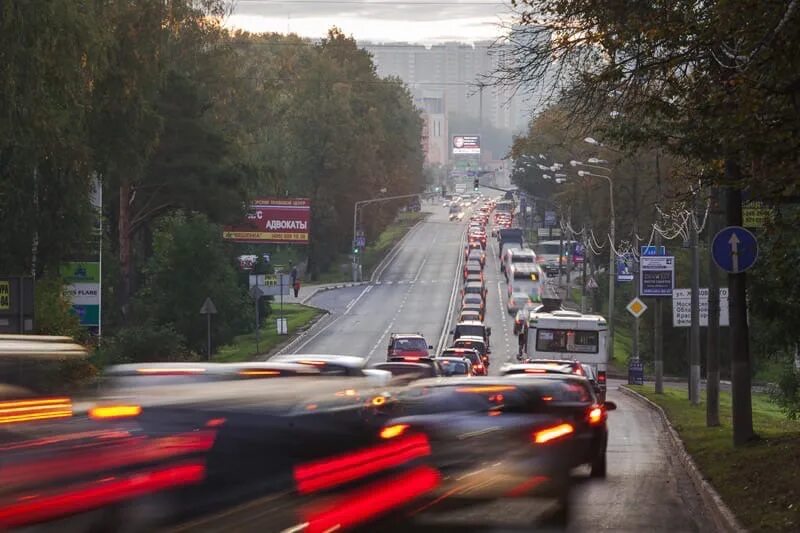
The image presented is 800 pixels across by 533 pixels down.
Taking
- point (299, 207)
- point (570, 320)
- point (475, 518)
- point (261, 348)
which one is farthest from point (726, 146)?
point (299, 207)

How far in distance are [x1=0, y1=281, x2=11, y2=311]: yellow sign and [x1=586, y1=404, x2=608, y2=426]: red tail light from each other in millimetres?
13783

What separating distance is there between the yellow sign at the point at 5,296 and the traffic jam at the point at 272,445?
1418cm

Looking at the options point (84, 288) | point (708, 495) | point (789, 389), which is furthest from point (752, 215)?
point (84, 288)

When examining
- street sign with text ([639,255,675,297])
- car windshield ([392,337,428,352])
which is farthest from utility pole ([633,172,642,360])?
car windshield ([392,337,428,352])

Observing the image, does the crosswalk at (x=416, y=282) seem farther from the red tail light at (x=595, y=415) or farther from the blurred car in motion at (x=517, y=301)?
the red tail light at (x=595, y=415)

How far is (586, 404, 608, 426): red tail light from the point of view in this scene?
17708 millimetres

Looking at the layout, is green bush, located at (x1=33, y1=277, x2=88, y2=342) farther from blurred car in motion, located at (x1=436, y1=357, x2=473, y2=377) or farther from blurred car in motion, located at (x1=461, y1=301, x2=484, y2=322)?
blurred car in motion, located at (x1=461, y1=301, x2=484, y2=322)

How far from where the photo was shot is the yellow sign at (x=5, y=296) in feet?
91.5

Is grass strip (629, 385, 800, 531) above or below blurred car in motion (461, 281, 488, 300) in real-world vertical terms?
below

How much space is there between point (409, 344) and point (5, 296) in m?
21.9

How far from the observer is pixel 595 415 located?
1811 centimetres

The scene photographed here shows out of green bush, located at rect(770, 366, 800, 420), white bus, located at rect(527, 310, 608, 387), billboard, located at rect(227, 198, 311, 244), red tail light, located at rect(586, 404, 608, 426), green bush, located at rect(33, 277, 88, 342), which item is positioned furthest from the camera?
billboard, located at rect(227, 198, 311, 244)

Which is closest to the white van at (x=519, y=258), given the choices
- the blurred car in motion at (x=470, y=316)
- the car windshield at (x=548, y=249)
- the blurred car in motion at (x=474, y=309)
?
the blurred car in motion at (x=474, y=309)

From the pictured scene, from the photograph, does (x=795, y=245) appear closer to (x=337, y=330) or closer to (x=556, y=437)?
(x=556, y=437)
